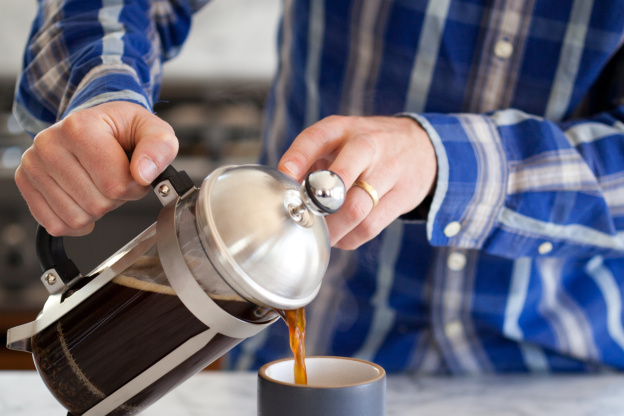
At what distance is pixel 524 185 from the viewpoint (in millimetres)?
816

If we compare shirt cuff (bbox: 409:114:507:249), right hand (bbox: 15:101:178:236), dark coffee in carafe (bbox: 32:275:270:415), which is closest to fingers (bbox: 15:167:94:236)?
right hand (bbox: 15:101:178:236)

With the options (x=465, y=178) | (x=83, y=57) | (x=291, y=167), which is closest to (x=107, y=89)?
(x=83, y=57)

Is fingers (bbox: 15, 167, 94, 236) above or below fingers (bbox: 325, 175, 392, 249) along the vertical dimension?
below

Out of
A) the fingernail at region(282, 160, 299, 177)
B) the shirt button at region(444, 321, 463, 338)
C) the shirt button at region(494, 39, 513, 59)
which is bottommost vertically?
the shirt button at region(444, 321, 463, 338)

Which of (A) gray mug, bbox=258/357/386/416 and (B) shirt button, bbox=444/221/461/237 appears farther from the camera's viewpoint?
(B) shirt button, bbox=444/221/461/237

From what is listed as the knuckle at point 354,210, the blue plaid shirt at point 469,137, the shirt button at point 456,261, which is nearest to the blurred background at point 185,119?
the blue plaid shirt at point 469,137

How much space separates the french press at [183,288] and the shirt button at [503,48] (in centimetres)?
53

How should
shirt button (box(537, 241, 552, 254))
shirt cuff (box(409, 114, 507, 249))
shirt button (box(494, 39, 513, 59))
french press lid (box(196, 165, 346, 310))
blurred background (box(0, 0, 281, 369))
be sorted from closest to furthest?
french press lid (box(196, 165, 346, 310)) → shirt cuff (box(409, 114, 507, 249)) → shirt button (box(537, 241, 552, 254)) → shirt button (box(494, 39, 513, 59)) → blurred background (box(0, 0, 281, 369))

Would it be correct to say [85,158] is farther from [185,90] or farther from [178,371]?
[185,90]

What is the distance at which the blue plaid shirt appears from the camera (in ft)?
2.73

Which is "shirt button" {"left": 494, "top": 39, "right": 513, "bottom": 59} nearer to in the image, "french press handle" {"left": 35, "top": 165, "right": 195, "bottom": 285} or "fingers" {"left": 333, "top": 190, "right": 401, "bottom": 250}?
"fingers" {"left": 333, "top": 190, "right": 401, "bottom": 250}

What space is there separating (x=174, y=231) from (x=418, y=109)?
569 millimetres

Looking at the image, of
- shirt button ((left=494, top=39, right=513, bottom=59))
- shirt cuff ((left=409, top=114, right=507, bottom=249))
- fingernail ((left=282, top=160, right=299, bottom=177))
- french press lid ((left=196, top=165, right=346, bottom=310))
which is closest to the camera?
french press lid ((left=196, top=165, right=346, bottom=310))

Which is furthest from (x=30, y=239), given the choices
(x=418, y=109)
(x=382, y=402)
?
(x=382, y=402)
